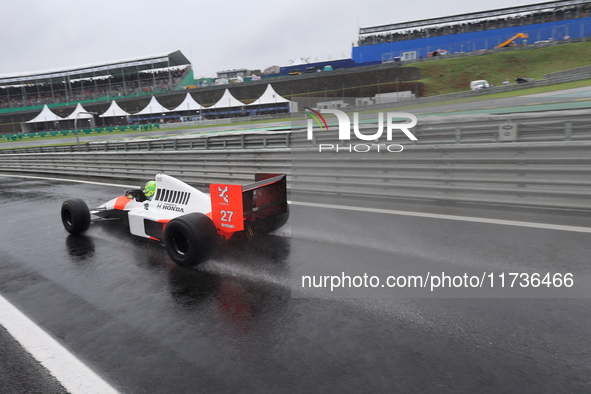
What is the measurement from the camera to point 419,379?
2705 mm

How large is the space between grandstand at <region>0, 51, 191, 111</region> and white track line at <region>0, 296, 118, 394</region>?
66.2 meters

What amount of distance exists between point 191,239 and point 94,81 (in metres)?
77.8

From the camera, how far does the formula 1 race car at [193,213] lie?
16.5 feet

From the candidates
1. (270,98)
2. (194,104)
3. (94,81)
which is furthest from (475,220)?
(94,81)

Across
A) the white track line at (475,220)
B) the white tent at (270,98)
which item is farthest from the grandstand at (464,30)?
the white track line at (475,220)

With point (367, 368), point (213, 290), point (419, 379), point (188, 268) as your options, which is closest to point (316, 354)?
point (367, 368)

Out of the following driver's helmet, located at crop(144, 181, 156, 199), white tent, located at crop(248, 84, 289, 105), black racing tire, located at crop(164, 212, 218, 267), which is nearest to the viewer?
black racing tire, located at crop(164, 212, 218, 267)

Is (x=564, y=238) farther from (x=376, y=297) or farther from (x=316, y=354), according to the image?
(x=316, y=354)

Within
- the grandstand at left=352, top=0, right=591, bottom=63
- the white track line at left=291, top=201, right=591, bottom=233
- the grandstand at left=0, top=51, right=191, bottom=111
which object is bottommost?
the white track line at left=291, top=201, right=591, bottom=233

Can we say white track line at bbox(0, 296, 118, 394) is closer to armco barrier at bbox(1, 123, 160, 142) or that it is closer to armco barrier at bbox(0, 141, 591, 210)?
armco barrier at bbox(0, 141, 591, 210)

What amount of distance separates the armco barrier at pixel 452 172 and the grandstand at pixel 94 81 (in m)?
62.1

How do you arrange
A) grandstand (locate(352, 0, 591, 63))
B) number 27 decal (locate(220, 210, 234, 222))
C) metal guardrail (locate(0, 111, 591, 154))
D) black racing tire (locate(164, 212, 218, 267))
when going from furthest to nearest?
grandstand (locate(352, 0, 591, 63))
metal guardrail (locate(0, 111, 591, 154))
number 27 decal (locate(220, 210, 234, 222))
black racing tire (locate(164, 212, 218, 267))

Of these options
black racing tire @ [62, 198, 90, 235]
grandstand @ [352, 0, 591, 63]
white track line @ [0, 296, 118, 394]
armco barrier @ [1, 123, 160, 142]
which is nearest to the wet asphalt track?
white track line @ [0, 296, 118, 394]

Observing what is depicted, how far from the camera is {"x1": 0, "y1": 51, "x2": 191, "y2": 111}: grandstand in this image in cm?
6781
